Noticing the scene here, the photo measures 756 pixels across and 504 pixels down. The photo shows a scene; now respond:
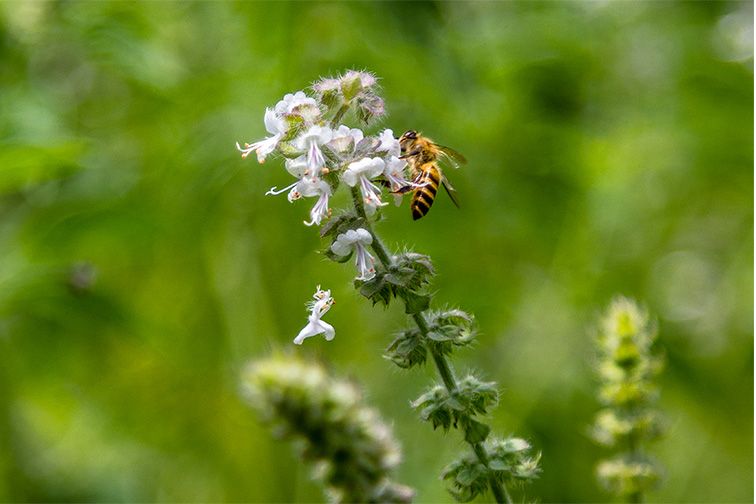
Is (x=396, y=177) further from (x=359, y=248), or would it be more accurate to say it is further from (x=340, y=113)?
(x=359, y=248)

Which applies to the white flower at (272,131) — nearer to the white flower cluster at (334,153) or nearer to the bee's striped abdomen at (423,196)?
the white flower cluster at (334,153)

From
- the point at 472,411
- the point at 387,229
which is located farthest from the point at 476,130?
the point at 472,411

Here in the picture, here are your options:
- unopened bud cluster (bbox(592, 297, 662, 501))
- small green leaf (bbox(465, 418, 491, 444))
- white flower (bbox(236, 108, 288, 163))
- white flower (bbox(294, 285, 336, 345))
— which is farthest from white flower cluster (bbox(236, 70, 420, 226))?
unopened bud cluster (bbox(592, 297, 662, 501))

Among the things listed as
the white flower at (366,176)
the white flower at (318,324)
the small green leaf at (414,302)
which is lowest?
the small green leaf at (414,302)

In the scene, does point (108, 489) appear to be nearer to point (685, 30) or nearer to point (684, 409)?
point (684, 409)

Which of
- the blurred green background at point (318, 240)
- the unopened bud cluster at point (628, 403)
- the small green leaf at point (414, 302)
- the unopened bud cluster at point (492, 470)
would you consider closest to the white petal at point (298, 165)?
the small green leaf at point (414, 302)

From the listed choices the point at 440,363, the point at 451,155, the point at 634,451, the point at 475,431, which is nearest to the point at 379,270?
the point at 440,363
